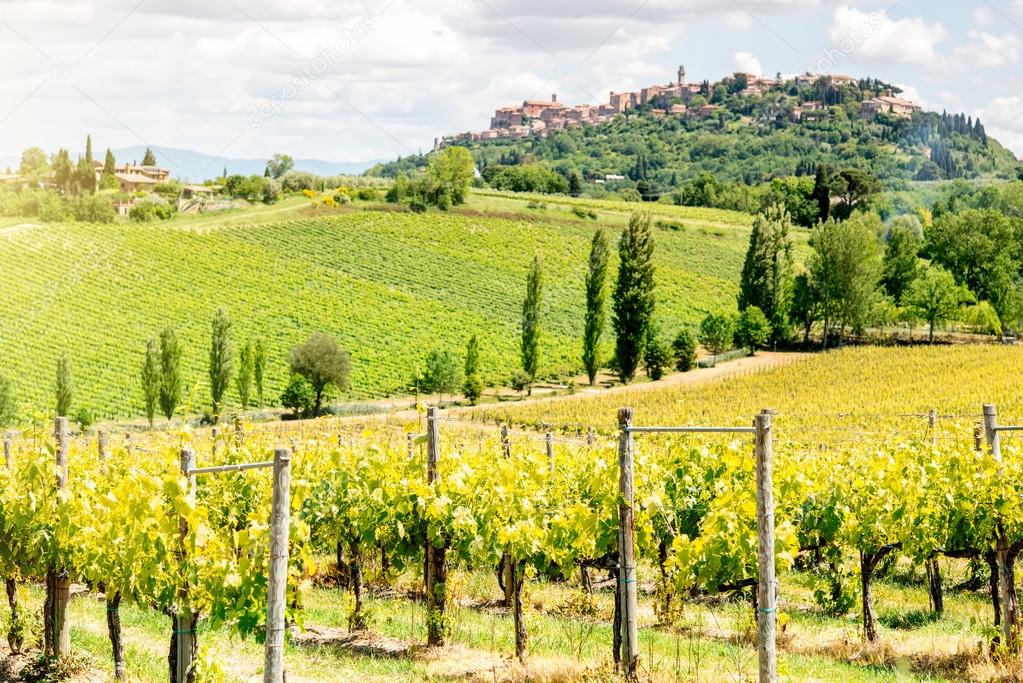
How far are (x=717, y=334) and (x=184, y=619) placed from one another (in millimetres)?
58047

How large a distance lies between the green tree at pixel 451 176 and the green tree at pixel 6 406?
50.0 meters

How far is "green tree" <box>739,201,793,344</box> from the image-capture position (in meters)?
64.6

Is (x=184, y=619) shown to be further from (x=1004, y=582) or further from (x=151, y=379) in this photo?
(x=151, y=379)

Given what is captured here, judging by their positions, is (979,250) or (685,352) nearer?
(685,352)

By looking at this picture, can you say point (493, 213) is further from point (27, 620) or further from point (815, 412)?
point (27, 620)

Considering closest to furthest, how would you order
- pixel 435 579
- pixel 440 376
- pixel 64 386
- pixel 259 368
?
1. pixel 435 579
2. pixel 64 386
3. pixel 259 368
4. pixel 440 376

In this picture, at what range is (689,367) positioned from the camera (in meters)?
60.2

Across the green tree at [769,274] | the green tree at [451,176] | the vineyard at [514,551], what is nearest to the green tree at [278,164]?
the green tree at [451,176]

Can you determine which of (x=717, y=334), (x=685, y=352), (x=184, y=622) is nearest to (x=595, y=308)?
(x=685, y=352)

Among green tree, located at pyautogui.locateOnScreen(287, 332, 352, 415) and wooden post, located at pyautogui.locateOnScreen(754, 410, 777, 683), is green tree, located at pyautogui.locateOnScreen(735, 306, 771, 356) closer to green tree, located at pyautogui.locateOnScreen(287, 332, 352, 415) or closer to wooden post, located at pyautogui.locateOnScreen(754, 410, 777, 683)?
green tree, located at pyautogui.locateOnScreen(287, 332, 352, 415)

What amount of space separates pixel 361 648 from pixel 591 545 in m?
2.83

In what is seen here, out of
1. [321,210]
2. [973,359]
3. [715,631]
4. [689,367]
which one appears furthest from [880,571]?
[321,210]

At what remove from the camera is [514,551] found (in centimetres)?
989

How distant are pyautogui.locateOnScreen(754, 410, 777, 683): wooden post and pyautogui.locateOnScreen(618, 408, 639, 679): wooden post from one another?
139cm
